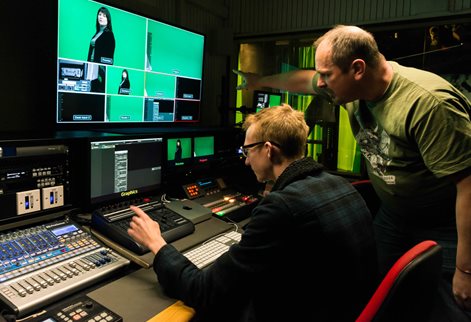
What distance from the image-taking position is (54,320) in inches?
37.6

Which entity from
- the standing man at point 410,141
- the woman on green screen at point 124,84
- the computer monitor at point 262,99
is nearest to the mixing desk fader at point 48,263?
the woman on green screen at point 124,84

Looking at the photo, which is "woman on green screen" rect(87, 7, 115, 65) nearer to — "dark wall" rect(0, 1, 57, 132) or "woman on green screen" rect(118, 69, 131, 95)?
"woman on green screen" rect(118, 69, 131, 95)

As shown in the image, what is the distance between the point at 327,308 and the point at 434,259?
1.09 feet

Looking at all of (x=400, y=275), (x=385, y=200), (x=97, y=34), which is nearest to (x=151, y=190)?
(x=97, y=34)

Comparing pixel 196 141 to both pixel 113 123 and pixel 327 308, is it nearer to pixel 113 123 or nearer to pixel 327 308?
pixel 113 123

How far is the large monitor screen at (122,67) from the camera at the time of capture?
72.1 inches

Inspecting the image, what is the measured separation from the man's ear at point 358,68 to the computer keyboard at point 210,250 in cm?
86

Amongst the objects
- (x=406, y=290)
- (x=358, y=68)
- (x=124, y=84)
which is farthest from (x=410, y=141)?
(x=124, y=84)

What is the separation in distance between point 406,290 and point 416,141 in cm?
66

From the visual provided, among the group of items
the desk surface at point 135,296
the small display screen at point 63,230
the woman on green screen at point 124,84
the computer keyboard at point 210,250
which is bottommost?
the desk surface at point 135,296

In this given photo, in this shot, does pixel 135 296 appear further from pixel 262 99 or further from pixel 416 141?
pixel 262 99

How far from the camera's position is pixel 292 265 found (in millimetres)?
1050

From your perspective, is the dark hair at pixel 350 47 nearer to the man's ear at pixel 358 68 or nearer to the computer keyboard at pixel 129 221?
the man's ear at pixel 358 68

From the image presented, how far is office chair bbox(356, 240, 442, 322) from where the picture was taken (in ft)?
2.89
